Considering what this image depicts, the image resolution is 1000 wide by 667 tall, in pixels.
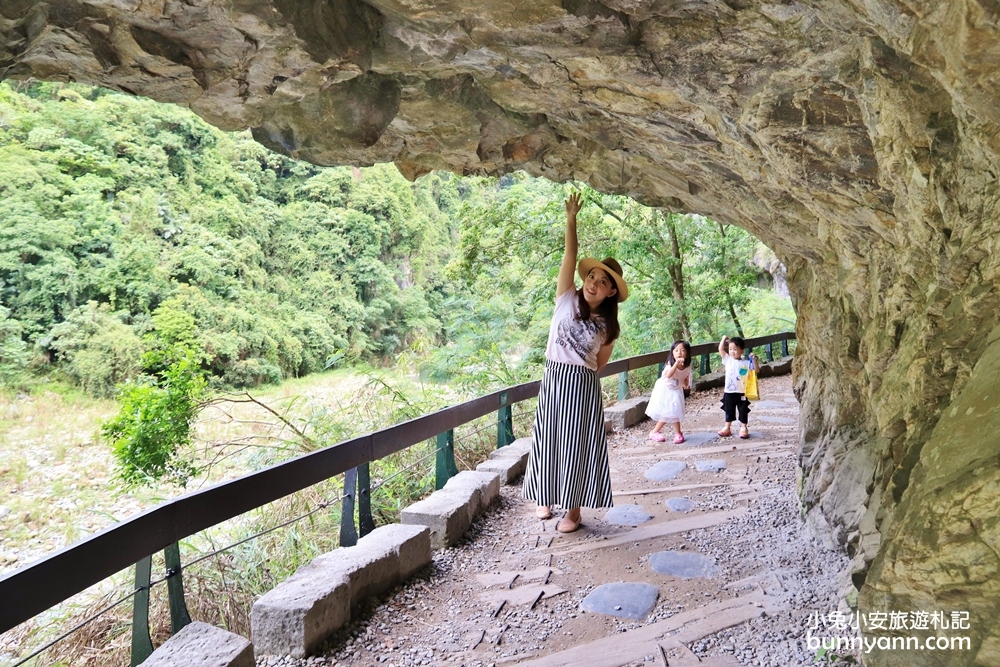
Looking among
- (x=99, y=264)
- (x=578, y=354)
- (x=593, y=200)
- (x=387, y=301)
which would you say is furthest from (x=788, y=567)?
(x=387, y=301)

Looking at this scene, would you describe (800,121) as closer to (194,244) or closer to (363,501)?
(363,501)

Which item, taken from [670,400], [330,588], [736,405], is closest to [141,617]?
[330,588]

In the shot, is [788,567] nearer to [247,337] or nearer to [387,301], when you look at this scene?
[247,337]

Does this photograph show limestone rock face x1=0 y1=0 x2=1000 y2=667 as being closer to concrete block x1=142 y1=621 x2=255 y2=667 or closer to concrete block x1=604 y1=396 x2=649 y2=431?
concrete block x1=142 y1=621 x2=255 y2=667

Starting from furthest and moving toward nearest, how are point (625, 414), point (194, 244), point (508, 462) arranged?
1. point (194, 244)
2. point (625, 414)
3. point (508, 462)

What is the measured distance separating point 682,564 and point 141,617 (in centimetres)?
303

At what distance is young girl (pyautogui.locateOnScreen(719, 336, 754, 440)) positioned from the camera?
7.42 m

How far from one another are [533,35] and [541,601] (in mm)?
2977

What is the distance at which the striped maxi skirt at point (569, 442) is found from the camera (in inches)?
171

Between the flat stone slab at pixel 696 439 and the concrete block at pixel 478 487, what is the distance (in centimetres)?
291

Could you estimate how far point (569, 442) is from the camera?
14.4ft

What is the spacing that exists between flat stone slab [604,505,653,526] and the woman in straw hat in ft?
1.52

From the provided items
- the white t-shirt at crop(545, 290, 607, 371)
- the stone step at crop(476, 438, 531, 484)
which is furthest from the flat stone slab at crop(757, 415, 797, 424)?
the white t-shirt at crop(545, 290, 607, 371)

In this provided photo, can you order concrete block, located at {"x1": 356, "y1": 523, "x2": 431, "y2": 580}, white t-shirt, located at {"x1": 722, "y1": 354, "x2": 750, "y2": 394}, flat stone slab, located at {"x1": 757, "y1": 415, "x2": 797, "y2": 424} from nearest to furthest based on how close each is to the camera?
concrete block, located at {"x1": 356, "y1": 523, "x2": 431, "y2": 580}, white t-shirt, located at {"x1": 722, "y1": 354, "x2": 750, "y2": 394}, flat stone slab, located at {"x1": 757, "y1": 415, "x2": 797, "y2": 424}
